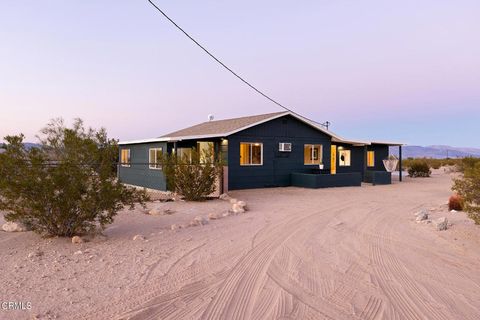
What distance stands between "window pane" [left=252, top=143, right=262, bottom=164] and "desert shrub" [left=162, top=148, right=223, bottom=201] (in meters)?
5.20

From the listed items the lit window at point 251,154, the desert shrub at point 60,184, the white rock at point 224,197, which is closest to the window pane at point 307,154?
the lit window at point 251,154

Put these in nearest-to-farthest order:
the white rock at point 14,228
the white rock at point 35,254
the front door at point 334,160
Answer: the white rock at point 35,254 < the white rock at point 14,228 < the front door at point 334,160

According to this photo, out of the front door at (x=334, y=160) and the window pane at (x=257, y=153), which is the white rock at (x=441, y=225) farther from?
Answer: the front door at (x=334, y=160)

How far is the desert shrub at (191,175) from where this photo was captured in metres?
13.2

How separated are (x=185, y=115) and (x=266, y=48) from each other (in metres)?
15.3

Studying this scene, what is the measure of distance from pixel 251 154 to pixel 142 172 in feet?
21.6

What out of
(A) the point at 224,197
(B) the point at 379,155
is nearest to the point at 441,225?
(A) the point at 224,197

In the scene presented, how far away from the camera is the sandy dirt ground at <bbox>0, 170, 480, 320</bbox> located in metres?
3.72

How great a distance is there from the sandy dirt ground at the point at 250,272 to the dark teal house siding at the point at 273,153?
8896 millimetres

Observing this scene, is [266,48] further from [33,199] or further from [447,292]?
[447,292]

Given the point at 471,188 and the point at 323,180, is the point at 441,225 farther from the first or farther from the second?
the point at 323,180

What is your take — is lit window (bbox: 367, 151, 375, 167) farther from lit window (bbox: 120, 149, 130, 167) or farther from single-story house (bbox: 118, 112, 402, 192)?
lit window (bbox: 120, 149, 130, 167)

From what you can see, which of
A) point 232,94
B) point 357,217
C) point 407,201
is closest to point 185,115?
point 232,94

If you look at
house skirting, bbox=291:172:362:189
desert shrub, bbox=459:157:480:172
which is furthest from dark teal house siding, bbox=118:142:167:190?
desert shrub, bbox=459:157:480:172
